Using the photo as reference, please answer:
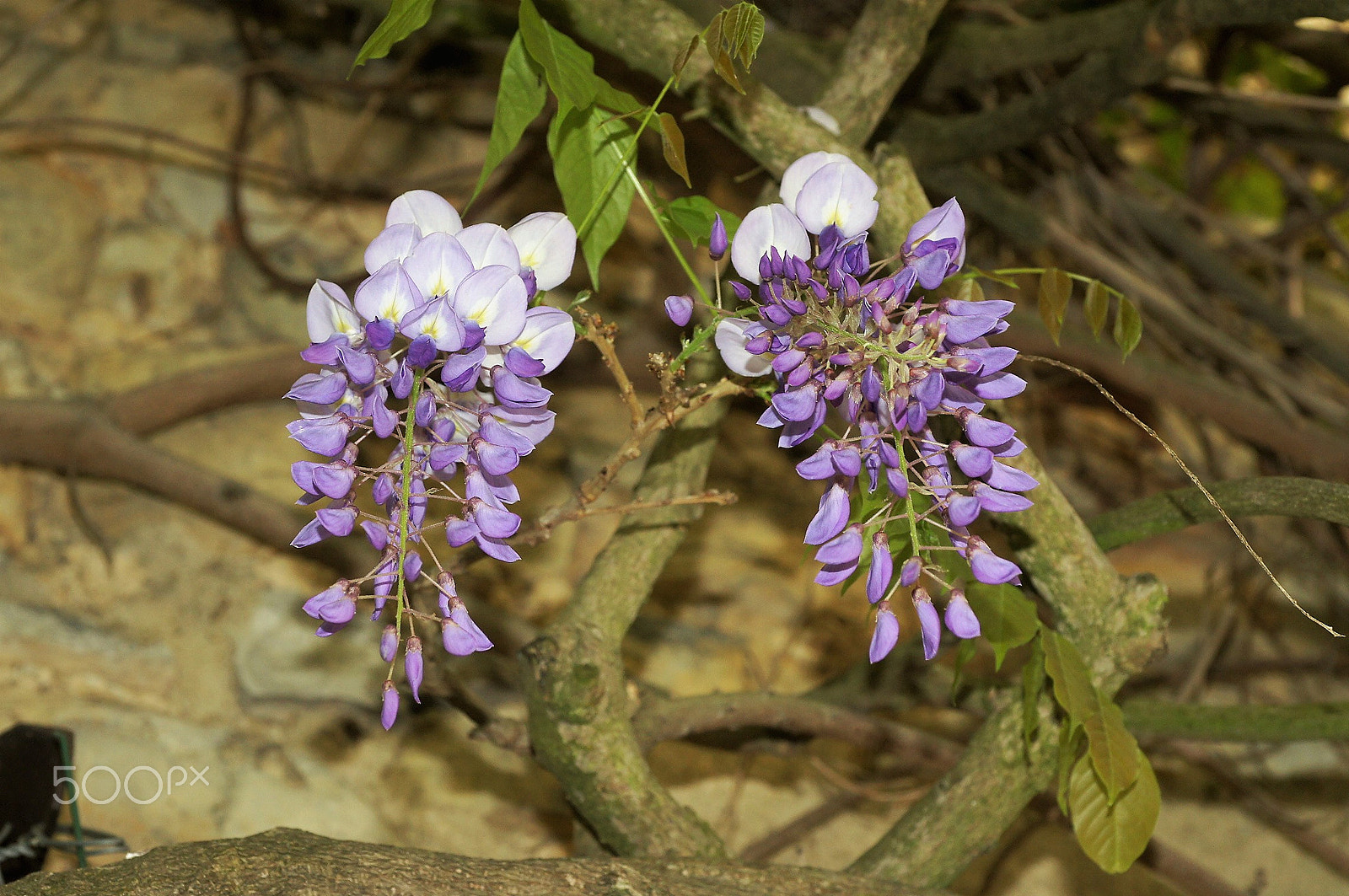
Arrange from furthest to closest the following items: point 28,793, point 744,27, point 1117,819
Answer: point 28,793 → point 1117,819 → point 744,27

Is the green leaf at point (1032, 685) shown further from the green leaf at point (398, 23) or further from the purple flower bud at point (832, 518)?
the green leaf at point (398, 23)

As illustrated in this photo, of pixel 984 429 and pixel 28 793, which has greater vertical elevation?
pixel 984 429

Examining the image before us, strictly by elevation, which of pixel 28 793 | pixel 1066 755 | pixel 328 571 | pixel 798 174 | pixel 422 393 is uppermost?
pixel 798 174

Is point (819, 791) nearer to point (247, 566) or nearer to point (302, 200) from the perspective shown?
point (247, 566)

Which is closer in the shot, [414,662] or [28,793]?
[414,662]

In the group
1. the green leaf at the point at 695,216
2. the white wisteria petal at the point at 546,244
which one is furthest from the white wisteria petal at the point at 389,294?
the green leaf at the point at 695,216

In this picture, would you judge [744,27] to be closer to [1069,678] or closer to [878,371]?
[878,371]

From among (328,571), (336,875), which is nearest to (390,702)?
(336,875)
